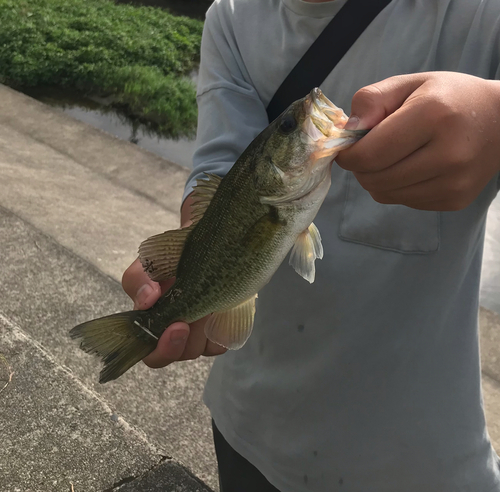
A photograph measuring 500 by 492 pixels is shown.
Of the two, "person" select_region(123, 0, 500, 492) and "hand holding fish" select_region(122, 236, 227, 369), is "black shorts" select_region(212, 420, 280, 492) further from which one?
"hand holding fish" select_region(122, 236, 227, 369)

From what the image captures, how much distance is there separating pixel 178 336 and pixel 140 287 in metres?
0.27

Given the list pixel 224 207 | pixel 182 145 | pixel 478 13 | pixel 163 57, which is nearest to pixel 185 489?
pixel 224 207

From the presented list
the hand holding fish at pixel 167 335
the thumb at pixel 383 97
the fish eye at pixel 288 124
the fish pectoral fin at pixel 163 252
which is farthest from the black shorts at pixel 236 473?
Result: the thumb at pixel 383 97

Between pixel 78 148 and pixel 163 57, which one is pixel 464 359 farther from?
pixel 163 57

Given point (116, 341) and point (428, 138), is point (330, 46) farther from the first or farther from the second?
point (116, 341)

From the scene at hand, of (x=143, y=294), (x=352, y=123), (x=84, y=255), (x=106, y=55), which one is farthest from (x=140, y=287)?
(x=106, y=55)

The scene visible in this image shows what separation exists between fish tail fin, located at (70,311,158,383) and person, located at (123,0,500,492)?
0.18 ft

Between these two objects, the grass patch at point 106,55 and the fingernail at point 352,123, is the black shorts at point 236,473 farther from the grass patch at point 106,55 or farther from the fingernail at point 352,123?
the grass patch at point 106,55

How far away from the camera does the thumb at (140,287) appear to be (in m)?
1.58

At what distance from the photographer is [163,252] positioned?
156 centimetres

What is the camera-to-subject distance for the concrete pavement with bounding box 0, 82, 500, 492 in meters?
2.34

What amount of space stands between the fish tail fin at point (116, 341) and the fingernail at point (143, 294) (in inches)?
2.4

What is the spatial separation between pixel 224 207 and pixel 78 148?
509 cm

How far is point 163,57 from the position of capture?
1009cm
